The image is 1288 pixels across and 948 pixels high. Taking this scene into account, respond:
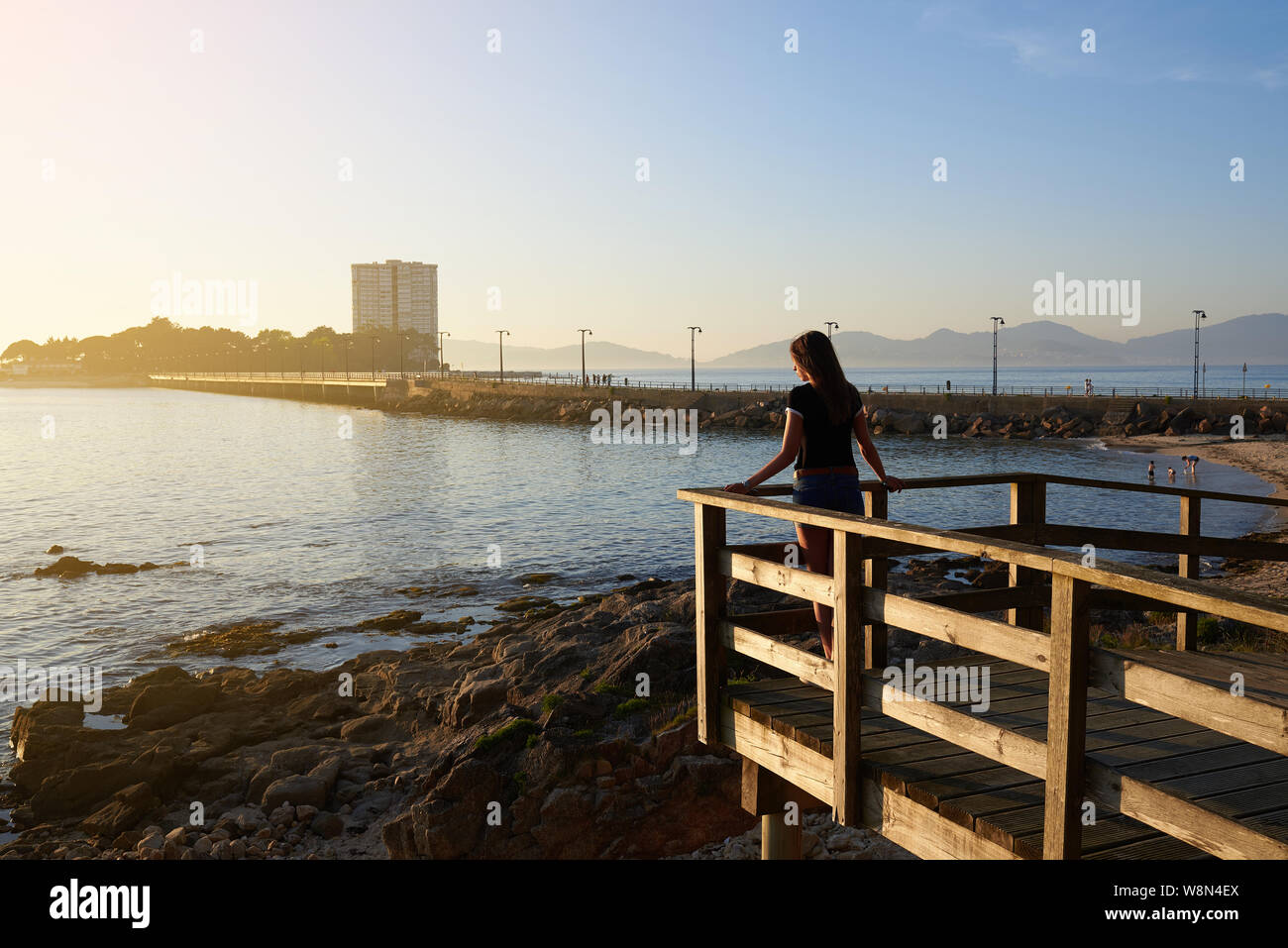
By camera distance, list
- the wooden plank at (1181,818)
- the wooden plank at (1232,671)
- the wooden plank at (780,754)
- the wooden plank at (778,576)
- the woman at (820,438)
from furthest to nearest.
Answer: the woman at (820,438) → the wooden plank at (1232,671) → the wooden plank at (780,754) → the wooden plank at (778,576) → the wooden plank at (1181,818)

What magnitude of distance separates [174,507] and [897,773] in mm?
41670

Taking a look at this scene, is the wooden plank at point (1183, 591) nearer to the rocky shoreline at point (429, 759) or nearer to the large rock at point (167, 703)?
the rocky shoreline at point (429, 759)

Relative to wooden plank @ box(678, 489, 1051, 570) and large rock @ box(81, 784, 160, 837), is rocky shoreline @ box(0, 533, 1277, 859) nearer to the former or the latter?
large rock @ box(81, 784, 160, 837)

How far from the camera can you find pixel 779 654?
16.9 feet

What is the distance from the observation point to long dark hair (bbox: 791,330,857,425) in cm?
555

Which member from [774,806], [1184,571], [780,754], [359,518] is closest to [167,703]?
[774,806]

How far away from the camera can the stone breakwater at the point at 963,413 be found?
64000mm

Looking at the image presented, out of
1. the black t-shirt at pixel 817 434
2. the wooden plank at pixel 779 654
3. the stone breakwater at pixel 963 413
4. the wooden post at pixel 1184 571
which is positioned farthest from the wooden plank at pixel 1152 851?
the stone breakwater at pixel 963 413

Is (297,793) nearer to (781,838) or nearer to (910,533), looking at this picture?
(781,838)

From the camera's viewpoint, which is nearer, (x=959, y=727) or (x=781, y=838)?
(x=959, y=727)

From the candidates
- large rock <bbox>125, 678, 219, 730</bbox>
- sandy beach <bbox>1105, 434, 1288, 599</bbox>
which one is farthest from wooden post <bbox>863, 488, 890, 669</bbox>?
sandy beach <bbox>1105, 434, 1288, 599</bbox>

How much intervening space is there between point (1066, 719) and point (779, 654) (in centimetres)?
194

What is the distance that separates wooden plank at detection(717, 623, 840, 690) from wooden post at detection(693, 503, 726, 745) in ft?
0.30

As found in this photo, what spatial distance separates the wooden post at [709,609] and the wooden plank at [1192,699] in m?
2.55
